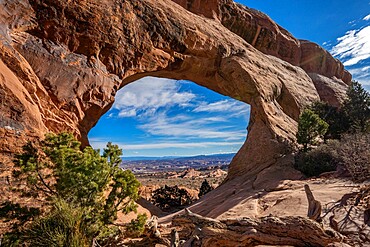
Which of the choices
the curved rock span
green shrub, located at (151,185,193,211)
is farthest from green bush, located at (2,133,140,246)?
green shrub, located at (151,185,193,211)

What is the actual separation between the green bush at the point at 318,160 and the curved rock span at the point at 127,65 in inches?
27.7

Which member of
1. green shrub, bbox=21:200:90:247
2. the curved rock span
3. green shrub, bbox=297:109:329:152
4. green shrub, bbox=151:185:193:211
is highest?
the curved rock span

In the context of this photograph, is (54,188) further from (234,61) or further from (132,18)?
(234,61)

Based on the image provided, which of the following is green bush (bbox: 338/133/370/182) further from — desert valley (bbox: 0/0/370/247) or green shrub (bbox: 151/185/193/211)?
green shrub (bbox: 151/185/193/211)

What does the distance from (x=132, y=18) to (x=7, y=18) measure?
6.05m

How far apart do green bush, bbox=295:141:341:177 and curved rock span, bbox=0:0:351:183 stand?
0.70m

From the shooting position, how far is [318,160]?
44.4 ft

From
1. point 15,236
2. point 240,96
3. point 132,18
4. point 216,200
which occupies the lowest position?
point 216,200

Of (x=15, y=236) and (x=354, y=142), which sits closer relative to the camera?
(x=15, y=236)

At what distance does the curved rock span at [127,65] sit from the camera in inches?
391

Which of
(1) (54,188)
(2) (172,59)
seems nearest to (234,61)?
(2) (172,59)

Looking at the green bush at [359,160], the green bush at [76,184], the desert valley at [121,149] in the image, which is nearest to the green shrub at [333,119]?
the desert valley at [121,149]

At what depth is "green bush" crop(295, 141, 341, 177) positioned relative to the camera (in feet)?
43.1

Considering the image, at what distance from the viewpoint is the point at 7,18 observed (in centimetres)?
1027
